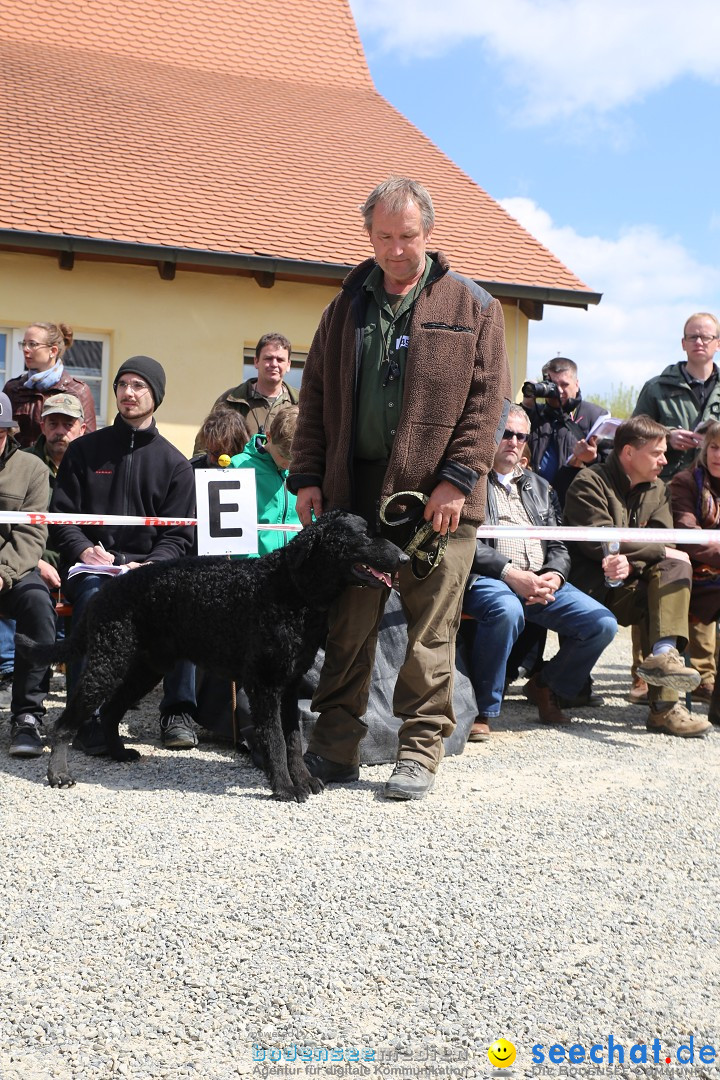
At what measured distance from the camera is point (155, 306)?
40.3 ft

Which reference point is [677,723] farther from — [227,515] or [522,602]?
[227,515]

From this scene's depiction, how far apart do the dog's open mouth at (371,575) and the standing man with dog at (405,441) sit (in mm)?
210

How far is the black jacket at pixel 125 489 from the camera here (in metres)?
6.02

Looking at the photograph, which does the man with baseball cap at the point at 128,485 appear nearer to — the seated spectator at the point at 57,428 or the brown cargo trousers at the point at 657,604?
the seated spectator at the point at 57,428

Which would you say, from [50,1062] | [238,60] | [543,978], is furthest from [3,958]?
[238,60]

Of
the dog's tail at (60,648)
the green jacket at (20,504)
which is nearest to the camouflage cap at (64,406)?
the green jacket at (20,504)

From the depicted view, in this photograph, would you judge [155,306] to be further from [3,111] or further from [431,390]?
[431,390]

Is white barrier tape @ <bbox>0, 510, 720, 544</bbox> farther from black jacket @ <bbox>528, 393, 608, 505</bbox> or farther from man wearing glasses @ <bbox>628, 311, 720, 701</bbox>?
black jacket @ <bbox>528, 393, 608, 505</bbox>

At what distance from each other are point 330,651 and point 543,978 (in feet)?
7.03

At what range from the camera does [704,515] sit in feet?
23.9

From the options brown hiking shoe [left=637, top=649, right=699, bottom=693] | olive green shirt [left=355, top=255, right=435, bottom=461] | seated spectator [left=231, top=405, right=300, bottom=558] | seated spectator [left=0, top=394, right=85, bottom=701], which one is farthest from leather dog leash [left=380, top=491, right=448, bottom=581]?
seated spectator [left=0, top=394, right=85, bottom=701]

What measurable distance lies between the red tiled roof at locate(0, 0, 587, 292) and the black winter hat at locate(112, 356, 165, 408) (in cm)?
616

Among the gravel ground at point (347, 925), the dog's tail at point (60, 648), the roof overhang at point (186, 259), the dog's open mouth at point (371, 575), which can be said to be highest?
the roof overhang at point (186, 259)

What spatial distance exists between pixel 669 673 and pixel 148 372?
3480 mm
